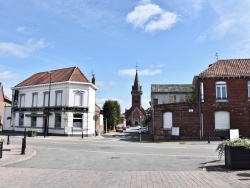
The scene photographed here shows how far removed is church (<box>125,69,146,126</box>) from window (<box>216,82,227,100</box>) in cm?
7416

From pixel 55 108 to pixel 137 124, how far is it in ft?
262

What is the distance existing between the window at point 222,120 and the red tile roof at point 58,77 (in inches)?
712

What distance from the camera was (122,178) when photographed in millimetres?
9359

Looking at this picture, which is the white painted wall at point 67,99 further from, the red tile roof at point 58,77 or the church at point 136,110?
the church at point 136,110

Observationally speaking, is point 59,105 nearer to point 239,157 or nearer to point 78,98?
point 78,98

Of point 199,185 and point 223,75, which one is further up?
point 223,75

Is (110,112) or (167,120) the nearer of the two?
(167,120)

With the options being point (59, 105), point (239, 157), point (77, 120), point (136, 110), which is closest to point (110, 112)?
point (77, 120)

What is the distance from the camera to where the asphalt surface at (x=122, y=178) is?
327 inches

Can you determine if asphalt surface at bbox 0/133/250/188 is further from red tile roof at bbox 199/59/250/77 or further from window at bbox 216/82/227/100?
red tile roof at bbox 199/59/250/77

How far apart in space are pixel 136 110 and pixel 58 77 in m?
73.7

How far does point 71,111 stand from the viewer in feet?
119

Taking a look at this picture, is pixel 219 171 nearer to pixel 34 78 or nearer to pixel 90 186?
pixel 90 186

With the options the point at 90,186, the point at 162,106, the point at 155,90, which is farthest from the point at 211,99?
the point at 90,186
